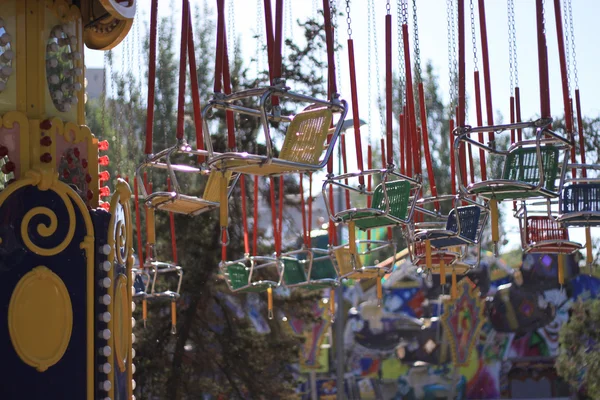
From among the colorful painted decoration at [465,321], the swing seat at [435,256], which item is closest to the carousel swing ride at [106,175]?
the swing seat at [435,256]

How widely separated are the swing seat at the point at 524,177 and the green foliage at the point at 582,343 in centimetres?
1292

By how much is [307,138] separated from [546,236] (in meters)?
3.91

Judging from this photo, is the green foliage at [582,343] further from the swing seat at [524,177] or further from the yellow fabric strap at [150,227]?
the yellow fabric strap at [150,227]

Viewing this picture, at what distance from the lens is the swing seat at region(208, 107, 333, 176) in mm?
8094

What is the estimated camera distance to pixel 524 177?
387 inches

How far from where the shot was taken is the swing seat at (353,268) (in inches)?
495

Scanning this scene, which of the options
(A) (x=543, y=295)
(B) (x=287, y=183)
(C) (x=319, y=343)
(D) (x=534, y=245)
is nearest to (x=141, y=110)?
(B) (x=287, y=183)

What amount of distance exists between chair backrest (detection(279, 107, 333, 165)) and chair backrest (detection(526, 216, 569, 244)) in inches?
141

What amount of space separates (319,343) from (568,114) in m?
23.5

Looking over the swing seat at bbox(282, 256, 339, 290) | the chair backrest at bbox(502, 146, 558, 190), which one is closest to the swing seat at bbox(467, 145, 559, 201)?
the chair backrest at bbox(502, 146, 558, 190)

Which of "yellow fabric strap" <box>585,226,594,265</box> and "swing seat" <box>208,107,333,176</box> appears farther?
"yellow fabric strap" <box>585,226,594,265</box>

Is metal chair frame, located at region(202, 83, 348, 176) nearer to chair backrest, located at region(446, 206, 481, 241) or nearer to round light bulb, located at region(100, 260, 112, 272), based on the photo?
round light bulb, located at region(100, 260, 112, 272)

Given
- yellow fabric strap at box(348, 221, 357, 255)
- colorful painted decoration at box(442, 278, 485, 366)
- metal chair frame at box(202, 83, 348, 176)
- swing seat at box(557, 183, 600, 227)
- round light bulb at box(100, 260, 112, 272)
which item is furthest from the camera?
colorful painted decoration at box(442, 278, 485, 366)

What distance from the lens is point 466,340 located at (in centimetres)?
3222
